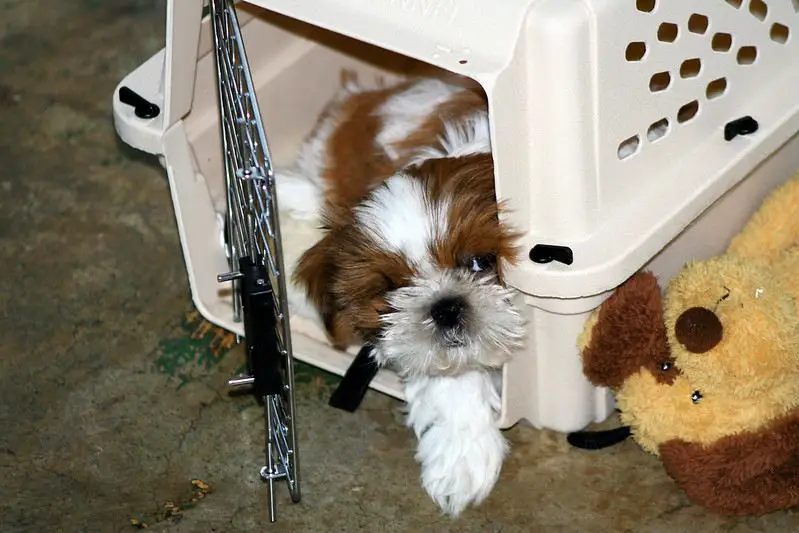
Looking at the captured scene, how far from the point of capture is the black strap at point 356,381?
2383 millimetres

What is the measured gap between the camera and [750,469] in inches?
84.5

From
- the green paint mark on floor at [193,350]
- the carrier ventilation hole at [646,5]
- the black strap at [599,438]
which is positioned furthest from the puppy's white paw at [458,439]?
the carrier ventilation hole at [646,5]

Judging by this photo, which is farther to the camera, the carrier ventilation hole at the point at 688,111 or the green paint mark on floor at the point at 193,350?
the green paint mark on floor at the point at 193,350

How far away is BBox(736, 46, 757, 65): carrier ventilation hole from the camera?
234 centimetres

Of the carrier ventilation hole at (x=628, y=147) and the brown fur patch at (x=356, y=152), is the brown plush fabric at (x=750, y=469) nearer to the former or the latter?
the carrier ventilation hole at (x=628, y=147)

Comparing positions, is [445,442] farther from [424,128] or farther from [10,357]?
[10,357]

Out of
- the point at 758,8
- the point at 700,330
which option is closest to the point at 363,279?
the point at 700,330

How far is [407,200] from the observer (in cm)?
214

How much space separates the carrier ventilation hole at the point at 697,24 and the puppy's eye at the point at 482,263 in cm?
56

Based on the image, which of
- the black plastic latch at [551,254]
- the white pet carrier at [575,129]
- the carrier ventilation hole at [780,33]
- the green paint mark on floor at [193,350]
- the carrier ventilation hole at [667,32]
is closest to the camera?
the white pet carrier at [575,129]

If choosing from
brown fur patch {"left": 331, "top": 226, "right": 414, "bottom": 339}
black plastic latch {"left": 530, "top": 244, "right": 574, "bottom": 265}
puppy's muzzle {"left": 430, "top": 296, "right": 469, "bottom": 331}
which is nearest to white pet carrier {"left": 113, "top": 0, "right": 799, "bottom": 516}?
black plastic latch {"left": 530, "top": 244, "right": 574, "bottom": 265}

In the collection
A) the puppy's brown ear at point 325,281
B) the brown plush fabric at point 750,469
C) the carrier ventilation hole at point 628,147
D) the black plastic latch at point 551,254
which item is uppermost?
the carrier ventilation hole at point 628,147

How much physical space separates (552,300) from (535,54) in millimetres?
465

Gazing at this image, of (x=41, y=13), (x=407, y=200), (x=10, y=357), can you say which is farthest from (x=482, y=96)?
(x=41, y=13)
